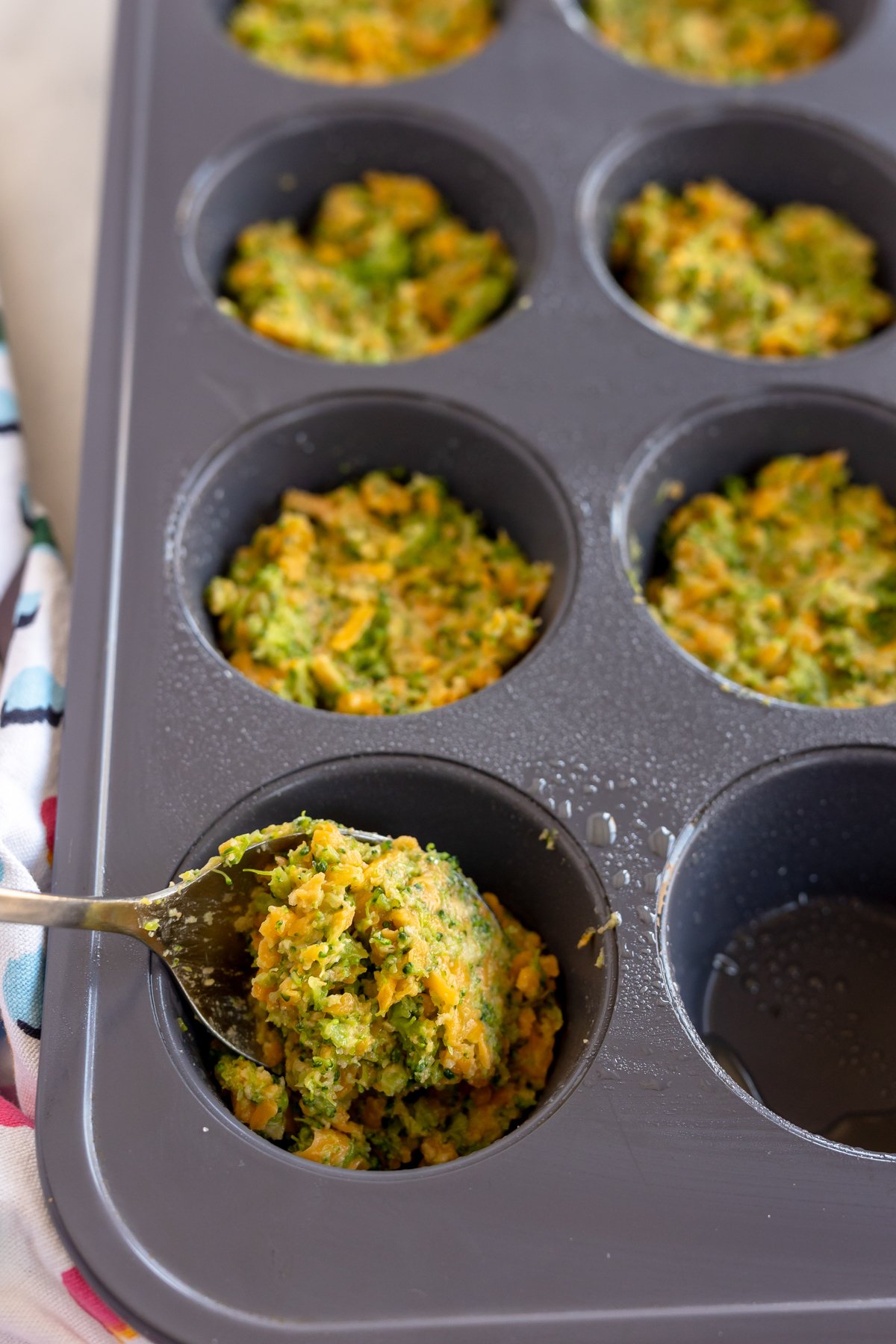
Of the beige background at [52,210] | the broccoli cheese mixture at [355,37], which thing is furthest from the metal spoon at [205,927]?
the broccoli cheese mixture at [355,37]

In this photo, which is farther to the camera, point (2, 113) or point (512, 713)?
point (2, 113)

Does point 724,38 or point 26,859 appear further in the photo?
point 724,38

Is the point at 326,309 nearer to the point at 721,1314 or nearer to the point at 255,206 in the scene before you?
the point at 255,206

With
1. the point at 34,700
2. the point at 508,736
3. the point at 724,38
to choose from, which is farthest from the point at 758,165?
the point at 34,700

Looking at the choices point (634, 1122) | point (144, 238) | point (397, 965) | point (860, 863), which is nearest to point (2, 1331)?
point (397, 965)

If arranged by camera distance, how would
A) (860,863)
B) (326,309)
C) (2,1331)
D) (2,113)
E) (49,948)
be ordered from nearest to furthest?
(2,1331) < (49,948) < (860,863) < (326,309) < (2,113)

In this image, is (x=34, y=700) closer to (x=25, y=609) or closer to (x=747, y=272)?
(x=25, y=609)

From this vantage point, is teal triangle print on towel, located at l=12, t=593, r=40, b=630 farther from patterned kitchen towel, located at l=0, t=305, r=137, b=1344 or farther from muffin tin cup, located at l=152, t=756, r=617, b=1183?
muffin tin cup, located at l=152, t=756, r=617, b=1183
